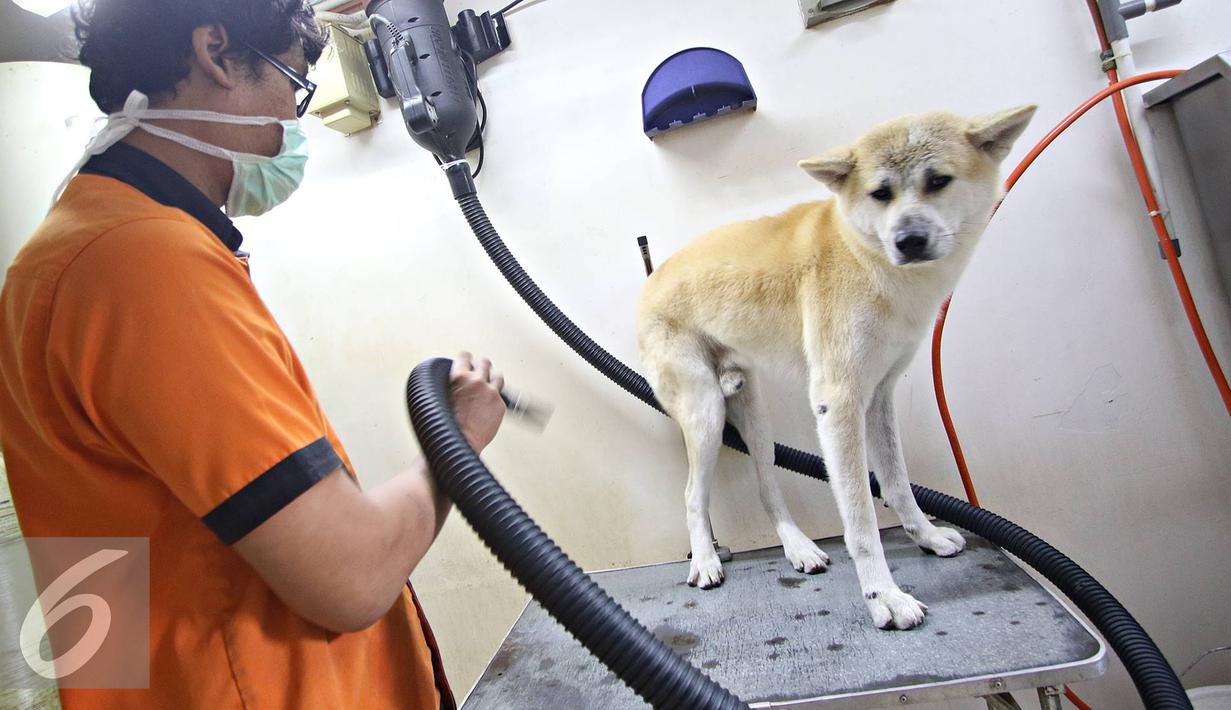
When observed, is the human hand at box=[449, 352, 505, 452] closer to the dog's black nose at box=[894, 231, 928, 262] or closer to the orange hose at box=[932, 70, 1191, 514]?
the dog's black nose at box=[894, 231, 928, 262]

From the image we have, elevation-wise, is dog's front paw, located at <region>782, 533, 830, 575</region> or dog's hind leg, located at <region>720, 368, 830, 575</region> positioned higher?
dog's hind leg, located at <region>720, 368, 830, 575</region>

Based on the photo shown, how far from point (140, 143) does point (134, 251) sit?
276mm

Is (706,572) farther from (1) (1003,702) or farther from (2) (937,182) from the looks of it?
(2) (937,182)

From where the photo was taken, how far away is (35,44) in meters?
0.98

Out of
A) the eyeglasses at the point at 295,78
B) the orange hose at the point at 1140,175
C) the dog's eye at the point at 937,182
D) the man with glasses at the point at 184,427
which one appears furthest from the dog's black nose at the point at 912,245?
the eyeglasses at the point at 295,78

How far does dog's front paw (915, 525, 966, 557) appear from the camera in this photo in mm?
1413

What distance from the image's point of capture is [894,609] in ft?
3.75

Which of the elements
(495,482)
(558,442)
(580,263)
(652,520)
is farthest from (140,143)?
(652,520)

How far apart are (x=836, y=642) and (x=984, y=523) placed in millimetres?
583

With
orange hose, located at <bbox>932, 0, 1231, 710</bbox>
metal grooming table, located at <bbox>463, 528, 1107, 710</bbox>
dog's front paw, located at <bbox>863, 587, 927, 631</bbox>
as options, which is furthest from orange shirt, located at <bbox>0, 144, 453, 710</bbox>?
orange hose, located at <bbox>932, 0, 1231, 710</bbox>

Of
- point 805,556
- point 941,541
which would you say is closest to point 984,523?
point 941,541

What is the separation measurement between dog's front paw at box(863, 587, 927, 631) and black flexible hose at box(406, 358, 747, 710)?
1.66 feet

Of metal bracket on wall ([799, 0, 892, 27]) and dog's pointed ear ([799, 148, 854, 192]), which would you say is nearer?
dog's pointed ear ([799, 148, 854, 192])

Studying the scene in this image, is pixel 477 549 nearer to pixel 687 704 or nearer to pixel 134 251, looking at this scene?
pixel 687 704
